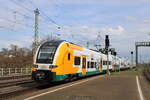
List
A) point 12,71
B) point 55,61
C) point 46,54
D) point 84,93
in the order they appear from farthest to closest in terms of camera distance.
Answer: point 12,71, point 46,54, point 55,61, point 84,93

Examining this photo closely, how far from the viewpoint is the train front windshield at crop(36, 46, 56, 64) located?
16.8 meters

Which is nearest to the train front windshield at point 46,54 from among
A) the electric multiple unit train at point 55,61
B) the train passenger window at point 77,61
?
the electric multiple unit train at point 55,61

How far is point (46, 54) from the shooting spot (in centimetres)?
1716

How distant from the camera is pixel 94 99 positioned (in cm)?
1099

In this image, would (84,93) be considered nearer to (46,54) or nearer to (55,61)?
(55,61)

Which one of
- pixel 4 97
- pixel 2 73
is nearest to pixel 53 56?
pixel 4 97

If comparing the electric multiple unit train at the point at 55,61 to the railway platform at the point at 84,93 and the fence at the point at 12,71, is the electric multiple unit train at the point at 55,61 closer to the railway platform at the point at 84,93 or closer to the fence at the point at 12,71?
the railway platform at the point at 84,93

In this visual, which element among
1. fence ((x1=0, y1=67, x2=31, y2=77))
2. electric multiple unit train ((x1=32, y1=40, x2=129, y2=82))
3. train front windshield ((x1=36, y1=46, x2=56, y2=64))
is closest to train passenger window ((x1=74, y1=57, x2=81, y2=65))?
electric multiple unit train ((x1=32, y1=40, x2=129, y2=82))

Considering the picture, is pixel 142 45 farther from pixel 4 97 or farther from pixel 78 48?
pixel 4 97

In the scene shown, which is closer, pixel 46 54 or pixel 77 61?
pixel 46 54

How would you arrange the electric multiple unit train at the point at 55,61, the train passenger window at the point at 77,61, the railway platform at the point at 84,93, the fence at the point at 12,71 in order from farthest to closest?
the fence at the point at 12,71, the train passenger window at the point at 77,61, the electric multiple unit train at the point at 55,61, the railway platform at the point at 84,93

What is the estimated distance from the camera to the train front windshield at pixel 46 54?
1677cm

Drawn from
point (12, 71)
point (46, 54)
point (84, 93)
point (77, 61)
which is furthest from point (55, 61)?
point (12, 71)

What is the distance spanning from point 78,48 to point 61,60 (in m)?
4.92
